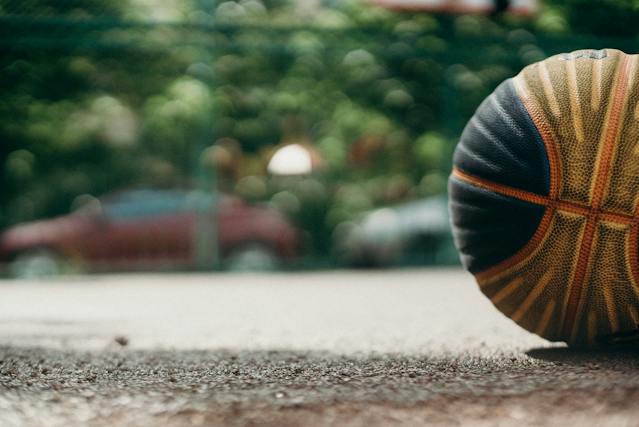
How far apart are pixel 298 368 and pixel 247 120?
12.6 metres

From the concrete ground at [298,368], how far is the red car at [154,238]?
5394mm

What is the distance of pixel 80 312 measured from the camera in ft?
22.7

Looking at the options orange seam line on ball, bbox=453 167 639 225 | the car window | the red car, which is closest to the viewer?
orange seam line on ball, bbox=453 167 639 225

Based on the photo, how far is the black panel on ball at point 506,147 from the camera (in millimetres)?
3514

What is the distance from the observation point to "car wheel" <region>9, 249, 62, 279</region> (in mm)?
12594

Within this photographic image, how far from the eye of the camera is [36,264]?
498 inches

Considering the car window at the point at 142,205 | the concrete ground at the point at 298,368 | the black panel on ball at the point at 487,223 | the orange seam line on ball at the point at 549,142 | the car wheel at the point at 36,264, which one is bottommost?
the concrete ground at the point at 298,368

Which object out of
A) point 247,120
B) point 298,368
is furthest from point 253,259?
point 298,368

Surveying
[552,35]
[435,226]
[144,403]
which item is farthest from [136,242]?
[144,403]

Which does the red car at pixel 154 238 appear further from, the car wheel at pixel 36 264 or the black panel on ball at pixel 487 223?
the black panel on ball at pixel 487 223

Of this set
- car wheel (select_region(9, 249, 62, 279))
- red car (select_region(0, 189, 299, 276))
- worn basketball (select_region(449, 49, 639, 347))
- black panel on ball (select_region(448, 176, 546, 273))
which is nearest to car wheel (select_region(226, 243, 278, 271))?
red car (select_region(0, 189, 299, 276))

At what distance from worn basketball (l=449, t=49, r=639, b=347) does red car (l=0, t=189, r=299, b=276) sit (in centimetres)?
917

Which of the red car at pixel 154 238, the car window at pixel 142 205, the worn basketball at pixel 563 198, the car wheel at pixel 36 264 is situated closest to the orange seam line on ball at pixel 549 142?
the worn basketball at pixel 563 198

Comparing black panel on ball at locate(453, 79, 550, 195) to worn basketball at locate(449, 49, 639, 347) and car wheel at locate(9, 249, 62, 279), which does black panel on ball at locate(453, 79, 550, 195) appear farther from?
car wheel at locate(9, 249, 62, 279)
